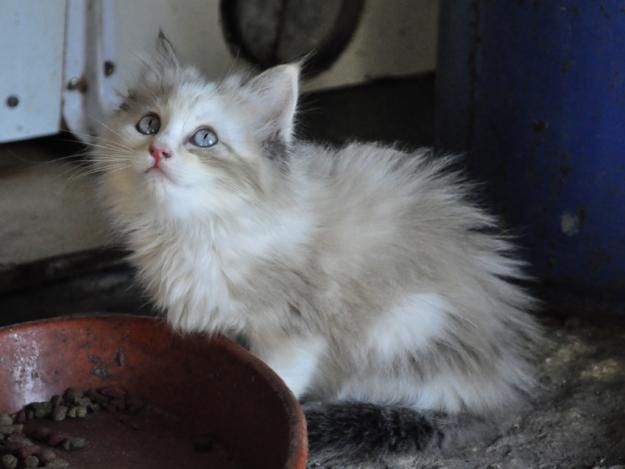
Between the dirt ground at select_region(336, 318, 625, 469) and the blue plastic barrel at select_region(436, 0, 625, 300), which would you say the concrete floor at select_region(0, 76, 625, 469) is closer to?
the dirt ground at select_region(336, 318, 625, 469)

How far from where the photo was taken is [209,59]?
313 cm

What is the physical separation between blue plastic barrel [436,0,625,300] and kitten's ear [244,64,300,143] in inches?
28.1

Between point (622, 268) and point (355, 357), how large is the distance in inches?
31.4

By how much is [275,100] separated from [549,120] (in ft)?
2.56

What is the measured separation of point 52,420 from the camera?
1.87 metres

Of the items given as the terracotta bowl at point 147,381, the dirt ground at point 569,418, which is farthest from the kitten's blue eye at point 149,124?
the dirt ground at point 569,418

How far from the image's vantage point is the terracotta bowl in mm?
1776

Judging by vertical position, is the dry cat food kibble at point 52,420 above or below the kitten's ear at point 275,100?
below

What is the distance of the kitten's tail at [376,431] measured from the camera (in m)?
1.85

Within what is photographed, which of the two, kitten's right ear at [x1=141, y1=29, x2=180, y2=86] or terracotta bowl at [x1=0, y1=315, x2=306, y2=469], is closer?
terracotta bowl at [x1=0, y1=315, x2=306, y2=469]

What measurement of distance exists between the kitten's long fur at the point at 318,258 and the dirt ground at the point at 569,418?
72 millimetres

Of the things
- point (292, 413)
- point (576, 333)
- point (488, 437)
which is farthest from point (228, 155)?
point (576, 333)

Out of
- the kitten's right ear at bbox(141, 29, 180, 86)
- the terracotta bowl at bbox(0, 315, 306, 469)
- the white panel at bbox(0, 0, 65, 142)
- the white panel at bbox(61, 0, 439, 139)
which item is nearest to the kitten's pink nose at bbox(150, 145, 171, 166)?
the kitten's right ear at bbox(141, 29, 180, 86)

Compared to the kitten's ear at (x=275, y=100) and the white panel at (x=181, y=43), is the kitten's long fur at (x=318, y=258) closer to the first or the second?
the kitten's ear at (x=275, y=100)
